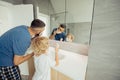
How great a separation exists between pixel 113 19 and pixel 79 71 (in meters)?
0.63

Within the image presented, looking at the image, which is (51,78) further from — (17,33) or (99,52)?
(99,52)

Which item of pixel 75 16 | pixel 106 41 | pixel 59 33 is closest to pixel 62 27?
pixel 59 33

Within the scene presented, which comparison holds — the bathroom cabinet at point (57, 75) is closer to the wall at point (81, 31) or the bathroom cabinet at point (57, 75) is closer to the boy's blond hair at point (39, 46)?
the boy's blond hair at point (39, 46)

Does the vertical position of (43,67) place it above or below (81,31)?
below

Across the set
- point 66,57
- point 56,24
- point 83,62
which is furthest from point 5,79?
point 56,24

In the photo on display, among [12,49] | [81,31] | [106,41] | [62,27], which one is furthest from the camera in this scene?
[62,27]

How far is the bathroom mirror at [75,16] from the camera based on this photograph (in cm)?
122

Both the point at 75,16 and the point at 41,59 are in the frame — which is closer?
the point at 41,59

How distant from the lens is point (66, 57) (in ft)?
4.59

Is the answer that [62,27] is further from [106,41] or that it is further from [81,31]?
[106,41]

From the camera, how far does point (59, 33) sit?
1665 mm

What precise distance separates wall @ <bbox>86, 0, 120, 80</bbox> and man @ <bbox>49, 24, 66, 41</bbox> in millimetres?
870

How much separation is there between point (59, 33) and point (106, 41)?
3.45ft

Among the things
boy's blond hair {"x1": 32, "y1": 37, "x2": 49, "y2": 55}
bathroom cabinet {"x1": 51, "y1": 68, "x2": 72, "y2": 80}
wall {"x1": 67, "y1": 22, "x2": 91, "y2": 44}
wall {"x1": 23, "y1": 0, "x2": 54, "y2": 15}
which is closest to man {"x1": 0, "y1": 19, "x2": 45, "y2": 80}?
boy's blond hair {"x1": 32, "y1": 37, "x2": 49, "y2": 55}
